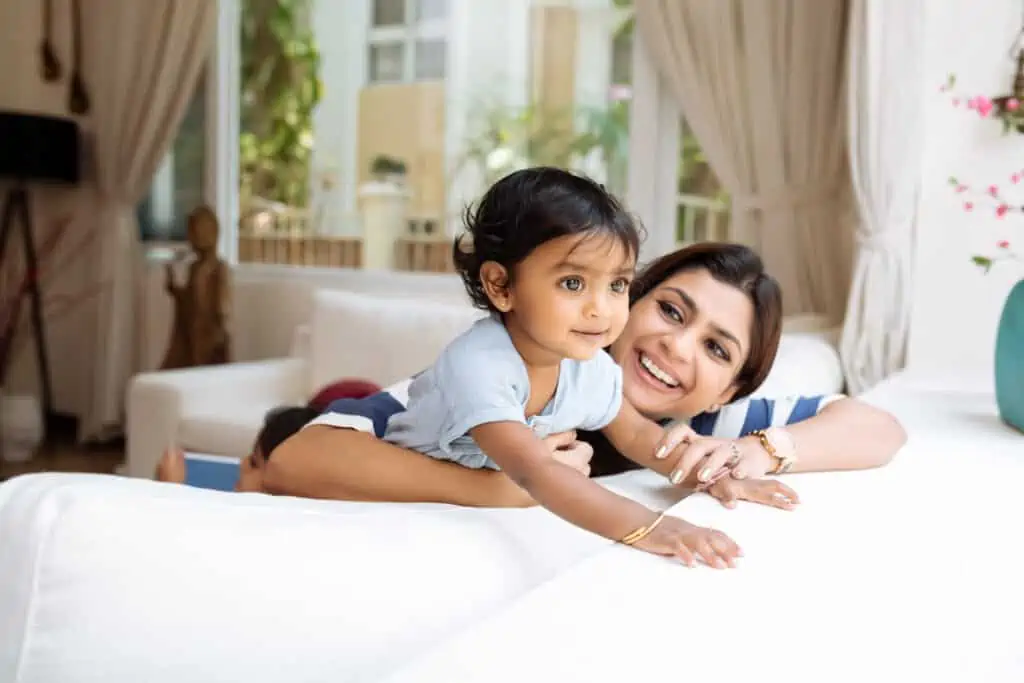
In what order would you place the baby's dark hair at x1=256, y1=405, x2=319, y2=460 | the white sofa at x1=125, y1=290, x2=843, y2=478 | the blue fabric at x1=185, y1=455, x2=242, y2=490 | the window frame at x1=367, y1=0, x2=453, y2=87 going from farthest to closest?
the window frame at x1=367, y1=0, x2=453, y2=87
the white sofa at x1=125, y1=290, x2=843, y2=478
the blue fabric at x1=185, y1=455, x2=242, y2=490
the baby's dark hair at x1=256, y1=405, x2=319, y2=460

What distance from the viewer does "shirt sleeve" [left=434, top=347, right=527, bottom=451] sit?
3.12 feet

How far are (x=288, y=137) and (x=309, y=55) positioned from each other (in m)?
0.39

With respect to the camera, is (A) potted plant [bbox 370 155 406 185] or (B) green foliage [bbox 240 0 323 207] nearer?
(A) potted plant [bbox 370 155 406 185]

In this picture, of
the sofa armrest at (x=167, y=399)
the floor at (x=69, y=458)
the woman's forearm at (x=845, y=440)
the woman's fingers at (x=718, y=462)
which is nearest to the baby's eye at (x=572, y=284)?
the woman's fingers at (x=718, y=462)

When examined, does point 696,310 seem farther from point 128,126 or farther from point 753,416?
point 128,126

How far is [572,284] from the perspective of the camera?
0.98 metres

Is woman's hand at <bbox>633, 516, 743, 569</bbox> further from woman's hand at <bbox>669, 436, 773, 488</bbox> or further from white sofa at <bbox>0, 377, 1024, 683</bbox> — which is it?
woman's hand at <bbox>669, 436, 773, 488</bbox>

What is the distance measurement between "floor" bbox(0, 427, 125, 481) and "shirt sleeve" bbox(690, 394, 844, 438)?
3.31 metres

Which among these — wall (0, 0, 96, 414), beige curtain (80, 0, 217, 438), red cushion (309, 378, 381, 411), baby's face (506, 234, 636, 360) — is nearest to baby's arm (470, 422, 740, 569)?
baby's face (506, 234, 636, 360)

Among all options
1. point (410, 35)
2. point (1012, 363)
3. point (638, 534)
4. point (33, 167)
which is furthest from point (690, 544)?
point (33, 167)

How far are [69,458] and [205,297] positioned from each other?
3.56 feet

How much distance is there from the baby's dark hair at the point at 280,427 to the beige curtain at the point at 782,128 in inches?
66.4

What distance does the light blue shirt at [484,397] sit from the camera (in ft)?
3.16

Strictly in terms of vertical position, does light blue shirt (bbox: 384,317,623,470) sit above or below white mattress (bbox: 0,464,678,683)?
above
